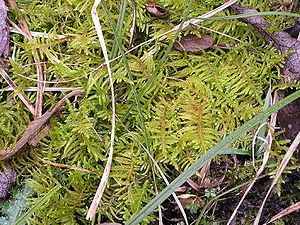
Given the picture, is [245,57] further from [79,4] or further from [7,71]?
[7,71]

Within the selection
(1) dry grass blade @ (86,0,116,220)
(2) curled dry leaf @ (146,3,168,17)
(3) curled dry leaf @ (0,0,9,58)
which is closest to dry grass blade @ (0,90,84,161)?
(1) dry grass blade @ (86,0,116,220)

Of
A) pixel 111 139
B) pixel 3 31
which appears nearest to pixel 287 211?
pixel 111 139

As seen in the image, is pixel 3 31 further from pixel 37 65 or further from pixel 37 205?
pixel 37 205

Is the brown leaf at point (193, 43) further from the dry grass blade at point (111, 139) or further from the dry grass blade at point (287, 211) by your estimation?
the dry grass blade at point (287, 211)

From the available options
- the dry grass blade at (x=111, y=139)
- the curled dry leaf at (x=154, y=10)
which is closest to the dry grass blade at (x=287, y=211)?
the dry grass blade at (x=111, y=139)

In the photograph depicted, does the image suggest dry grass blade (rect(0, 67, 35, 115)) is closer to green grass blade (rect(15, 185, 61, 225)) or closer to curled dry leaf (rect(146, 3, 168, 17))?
green grass blade (rect(15, 185, 61, 225))

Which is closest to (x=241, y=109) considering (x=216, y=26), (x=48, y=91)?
(x=216, y=26)

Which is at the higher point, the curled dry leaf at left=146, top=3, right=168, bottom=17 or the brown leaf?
the curled dry leaf at left=146, top=3, right=168, bottom=17
